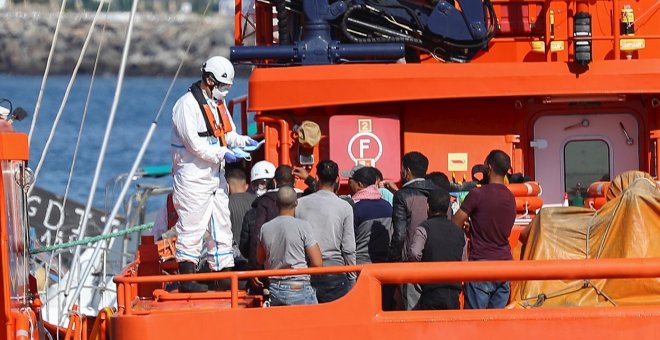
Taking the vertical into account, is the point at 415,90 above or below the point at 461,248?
above

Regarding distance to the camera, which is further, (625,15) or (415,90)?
(625,15)

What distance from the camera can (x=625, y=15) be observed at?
47.2ft

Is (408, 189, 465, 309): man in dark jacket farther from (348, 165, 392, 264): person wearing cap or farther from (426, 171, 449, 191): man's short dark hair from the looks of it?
(426, 171, 449, 191): man's short dark hair

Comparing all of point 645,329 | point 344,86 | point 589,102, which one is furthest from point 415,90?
point 645,329

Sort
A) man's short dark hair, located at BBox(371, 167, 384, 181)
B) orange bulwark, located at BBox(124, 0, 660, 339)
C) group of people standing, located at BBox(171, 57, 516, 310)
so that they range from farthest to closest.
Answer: orange bulwark, located at BBox(124, 0, 660, 339), man's short dark hair, located at BBox(371, 167, 384, 181), group of people standing, located at BBox(171, 57, 516, 310)

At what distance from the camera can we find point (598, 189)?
1293cm

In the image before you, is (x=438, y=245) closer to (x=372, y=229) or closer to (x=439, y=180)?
(x=372, y=229)

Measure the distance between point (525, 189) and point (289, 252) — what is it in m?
2.47

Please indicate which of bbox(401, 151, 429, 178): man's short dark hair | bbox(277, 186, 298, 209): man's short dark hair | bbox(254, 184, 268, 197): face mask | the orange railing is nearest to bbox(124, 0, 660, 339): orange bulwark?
bbox(254, 184, 268, 197): face mask

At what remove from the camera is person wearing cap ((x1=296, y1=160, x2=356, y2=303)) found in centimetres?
1141

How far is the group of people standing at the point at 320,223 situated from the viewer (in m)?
11.0

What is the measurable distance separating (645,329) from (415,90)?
12.4ft

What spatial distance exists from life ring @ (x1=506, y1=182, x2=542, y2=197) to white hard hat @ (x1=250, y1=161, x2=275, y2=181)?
6.12ft

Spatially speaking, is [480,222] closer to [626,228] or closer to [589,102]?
[626,228]
